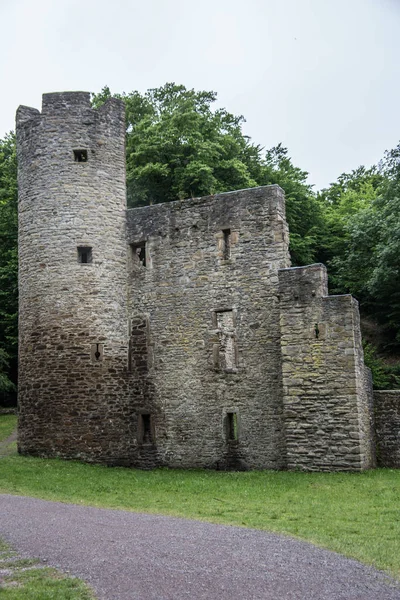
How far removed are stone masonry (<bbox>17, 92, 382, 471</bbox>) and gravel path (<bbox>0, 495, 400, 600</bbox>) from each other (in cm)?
775

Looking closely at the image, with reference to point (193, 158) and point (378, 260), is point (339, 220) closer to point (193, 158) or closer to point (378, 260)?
point (378, 260)

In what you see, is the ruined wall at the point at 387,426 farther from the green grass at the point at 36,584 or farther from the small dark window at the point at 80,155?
the green grass at the point at 36,584

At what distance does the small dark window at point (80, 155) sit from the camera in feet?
70.8

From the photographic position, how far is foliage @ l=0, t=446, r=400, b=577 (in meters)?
10.7

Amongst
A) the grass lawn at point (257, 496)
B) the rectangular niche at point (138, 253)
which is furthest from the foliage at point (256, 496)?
the rectangular niche at point (138, 253)

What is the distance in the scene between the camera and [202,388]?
2017cm

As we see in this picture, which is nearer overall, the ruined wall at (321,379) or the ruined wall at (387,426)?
the ruined wall at (321,379)

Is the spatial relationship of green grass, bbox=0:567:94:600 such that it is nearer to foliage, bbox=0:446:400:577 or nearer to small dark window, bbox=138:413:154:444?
foliage, bbox=0:446:400:577

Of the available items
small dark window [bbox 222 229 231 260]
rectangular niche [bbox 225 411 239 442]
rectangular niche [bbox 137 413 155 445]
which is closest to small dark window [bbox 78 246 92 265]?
small dark window [bbox 222 229 231 260]

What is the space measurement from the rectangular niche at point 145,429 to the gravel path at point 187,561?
8889 millimetres

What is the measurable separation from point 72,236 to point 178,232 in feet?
9.92

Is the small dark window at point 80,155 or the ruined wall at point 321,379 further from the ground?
the small dark window at point 80,155

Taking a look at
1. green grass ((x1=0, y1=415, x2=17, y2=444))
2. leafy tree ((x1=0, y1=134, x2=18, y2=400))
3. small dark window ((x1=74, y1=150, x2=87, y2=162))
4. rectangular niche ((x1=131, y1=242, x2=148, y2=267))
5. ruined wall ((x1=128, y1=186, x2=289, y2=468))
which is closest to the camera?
ruined wall ((x1=128, y1=186, x2=289, y2=468))

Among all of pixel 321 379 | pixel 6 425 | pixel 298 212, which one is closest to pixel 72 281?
pixel 321 379
